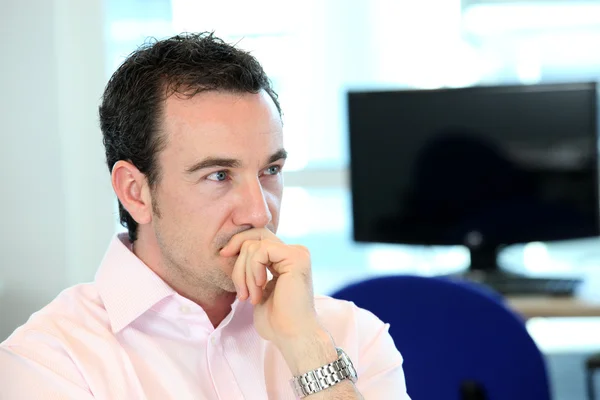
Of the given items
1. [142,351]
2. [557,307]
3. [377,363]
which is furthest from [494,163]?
[142,351]

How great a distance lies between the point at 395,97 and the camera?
10.8 ft

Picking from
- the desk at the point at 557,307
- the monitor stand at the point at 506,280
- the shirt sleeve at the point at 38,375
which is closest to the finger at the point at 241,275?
the shirt sleeve at the point at 38,375

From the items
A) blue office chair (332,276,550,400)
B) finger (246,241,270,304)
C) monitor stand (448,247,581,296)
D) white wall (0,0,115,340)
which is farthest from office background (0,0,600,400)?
finger (246,241,270,304)

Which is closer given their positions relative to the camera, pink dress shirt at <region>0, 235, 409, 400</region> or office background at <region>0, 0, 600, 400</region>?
pink dress shirt at <region>0, 235, 409, 400</region>

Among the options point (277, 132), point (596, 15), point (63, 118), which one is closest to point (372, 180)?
point (63, 118)

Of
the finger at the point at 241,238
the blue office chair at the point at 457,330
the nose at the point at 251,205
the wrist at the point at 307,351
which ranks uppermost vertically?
the nose at the point at 251,205

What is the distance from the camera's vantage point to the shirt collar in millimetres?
1464

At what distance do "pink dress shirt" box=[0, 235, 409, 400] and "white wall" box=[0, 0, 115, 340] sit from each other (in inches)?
59.0

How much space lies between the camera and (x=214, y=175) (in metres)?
1.50

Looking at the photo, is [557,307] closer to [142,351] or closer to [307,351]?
[307,351]

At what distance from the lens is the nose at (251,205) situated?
1.49 m

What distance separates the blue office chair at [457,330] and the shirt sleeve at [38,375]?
0.75m

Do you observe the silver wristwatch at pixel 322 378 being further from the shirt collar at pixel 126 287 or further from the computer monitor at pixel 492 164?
the computer monitor at pixel 492 164

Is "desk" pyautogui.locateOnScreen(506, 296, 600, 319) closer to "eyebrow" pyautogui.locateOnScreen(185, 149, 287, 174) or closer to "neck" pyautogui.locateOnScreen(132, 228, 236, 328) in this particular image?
"neck" pyautogui.locateOnScreen(132, 228, 236, 328)
